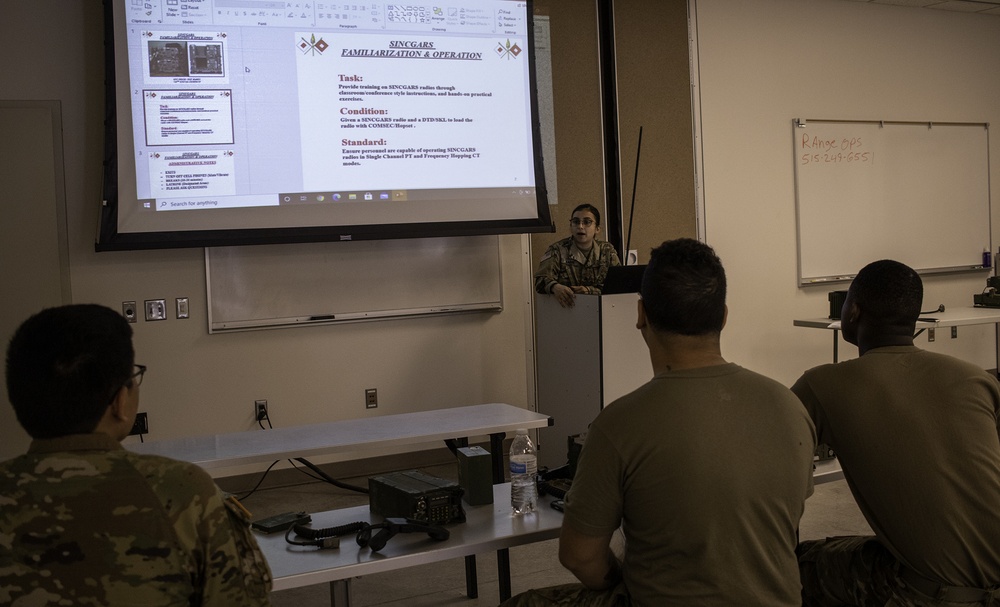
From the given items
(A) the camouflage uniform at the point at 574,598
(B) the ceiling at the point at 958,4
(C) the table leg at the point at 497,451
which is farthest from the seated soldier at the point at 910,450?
(B) the ceiling at the point at 958,4

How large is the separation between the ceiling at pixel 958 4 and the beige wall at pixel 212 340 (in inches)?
150

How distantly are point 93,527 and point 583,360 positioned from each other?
3238mm

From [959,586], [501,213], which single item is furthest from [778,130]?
[959,586]

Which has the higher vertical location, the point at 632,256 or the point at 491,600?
the point at 632,256

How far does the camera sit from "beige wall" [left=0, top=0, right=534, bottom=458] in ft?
13.2

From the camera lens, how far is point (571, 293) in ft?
14.1

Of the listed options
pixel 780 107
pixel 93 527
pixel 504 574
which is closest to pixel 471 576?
pixel 504 574

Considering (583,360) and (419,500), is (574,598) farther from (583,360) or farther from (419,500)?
(583,360)

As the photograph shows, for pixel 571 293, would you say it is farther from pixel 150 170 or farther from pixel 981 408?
pixel 981 408

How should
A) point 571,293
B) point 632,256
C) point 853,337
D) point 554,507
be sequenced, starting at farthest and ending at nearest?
point 632,256
point 571,293
point 554,507
point 853,337

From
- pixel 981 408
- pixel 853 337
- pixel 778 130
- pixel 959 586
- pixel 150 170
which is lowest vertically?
pixel 959 586

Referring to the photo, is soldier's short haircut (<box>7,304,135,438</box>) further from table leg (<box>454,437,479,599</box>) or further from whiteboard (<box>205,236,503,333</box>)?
whiteboard (<box>205,236,503,333</box>)

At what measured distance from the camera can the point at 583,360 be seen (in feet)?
13.8

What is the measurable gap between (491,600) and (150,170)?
2.64 meters
